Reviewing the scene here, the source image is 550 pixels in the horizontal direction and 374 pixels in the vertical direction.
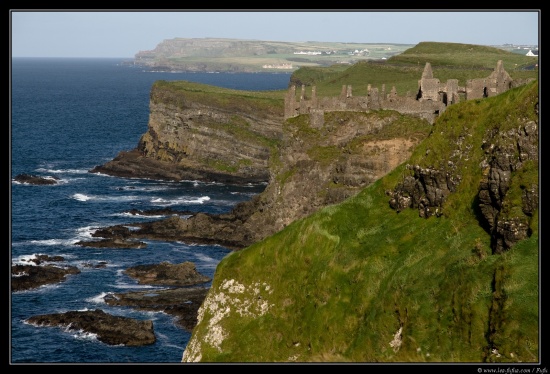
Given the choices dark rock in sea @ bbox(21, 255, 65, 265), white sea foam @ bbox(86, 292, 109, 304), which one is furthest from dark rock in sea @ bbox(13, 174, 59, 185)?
white sea foam @ bbox(86, 292, 109, 304)

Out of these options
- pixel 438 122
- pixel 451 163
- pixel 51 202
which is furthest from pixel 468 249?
pixel 51 202

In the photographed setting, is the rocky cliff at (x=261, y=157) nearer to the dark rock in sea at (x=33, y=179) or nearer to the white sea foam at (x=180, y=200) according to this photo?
the dark rock in sea at (x=33, y=179)

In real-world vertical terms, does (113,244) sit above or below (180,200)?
above

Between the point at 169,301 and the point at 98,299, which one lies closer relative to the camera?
the point at 169,301

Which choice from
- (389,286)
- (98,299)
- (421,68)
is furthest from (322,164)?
(421,68)

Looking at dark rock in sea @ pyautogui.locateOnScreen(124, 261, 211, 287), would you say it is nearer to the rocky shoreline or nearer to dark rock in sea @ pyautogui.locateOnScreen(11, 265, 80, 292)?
the rocky shoreline

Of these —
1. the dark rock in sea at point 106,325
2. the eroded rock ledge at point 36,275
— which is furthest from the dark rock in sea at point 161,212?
the dark rock in sea at point 106,325

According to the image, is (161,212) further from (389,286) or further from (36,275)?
(389,286)
